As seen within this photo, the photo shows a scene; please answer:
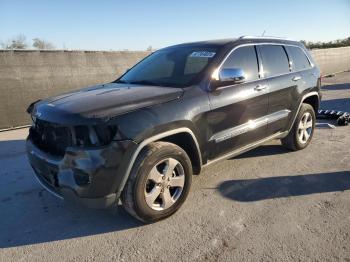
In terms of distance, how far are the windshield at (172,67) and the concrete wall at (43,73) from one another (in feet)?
15.2

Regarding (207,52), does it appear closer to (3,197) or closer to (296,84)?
(296,84)

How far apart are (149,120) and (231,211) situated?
1339mm

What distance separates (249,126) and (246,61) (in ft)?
2.77

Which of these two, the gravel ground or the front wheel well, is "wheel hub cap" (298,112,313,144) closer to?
the gravel ground

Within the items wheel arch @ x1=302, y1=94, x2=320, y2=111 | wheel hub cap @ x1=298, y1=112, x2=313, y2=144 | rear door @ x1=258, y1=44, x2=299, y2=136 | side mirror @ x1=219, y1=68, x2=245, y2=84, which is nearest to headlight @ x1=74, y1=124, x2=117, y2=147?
side mirror @ x1=219, y1=68, x2=245, y2=84

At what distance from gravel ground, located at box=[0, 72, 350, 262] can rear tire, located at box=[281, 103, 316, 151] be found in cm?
57

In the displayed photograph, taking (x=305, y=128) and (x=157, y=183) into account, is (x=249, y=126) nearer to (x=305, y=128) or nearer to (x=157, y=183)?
(x=157, y=183)

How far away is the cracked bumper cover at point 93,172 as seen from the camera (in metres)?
3.06

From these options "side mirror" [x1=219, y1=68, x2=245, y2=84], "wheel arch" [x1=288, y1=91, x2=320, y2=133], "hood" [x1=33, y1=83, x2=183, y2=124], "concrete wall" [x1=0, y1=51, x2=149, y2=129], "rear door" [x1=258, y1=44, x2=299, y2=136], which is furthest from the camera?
"concrete wall" [x1=0, y1=51, x2=149, y2=129]

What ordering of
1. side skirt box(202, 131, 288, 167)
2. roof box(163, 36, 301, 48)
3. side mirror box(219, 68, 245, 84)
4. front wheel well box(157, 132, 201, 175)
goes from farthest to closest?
1. roof box(163, 36, 301, 48)
2. side skirt box(202, 131, 288, 167)
3. side mirror box(219, 68, 245, 84)
4. front wheel well box(157, 132, 201, 175)

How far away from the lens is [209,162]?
405 cm

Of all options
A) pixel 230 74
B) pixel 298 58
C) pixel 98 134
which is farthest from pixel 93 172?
pixel 298 58

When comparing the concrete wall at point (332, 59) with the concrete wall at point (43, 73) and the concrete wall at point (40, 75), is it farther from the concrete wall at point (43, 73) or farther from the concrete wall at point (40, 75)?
the concrete wall at point (40, 75)

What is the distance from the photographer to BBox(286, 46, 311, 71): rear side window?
5.48 metres
